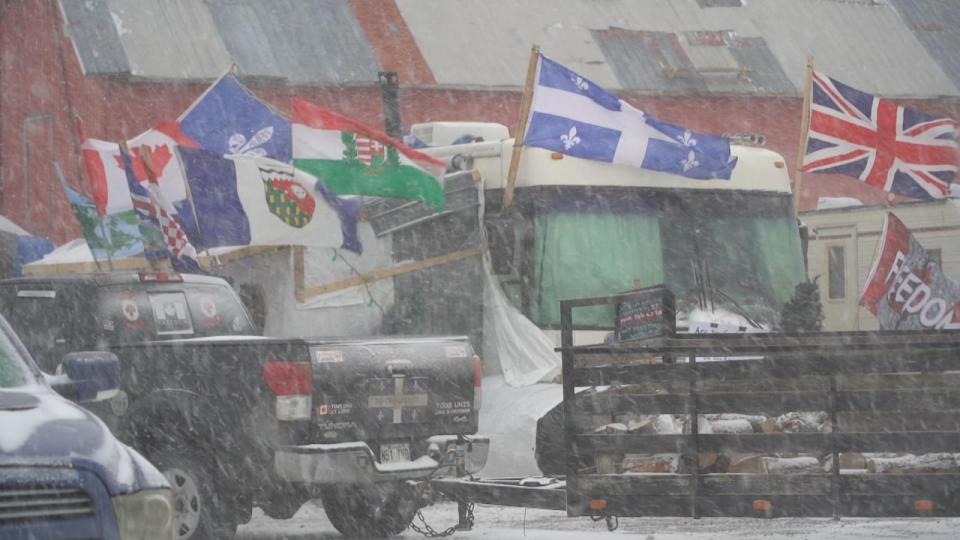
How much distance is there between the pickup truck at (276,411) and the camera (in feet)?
36.2

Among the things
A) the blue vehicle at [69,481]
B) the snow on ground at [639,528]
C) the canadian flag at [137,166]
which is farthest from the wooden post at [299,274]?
the blue vehicle at [69,481]

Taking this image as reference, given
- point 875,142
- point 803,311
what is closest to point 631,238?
point 803,311

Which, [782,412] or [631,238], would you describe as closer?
[782,412]

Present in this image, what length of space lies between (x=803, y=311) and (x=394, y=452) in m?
4.39

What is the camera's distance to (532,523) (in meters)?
13.0

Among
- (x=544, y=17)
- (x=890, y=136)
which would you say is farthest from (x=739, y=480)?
(x=544, y=17)

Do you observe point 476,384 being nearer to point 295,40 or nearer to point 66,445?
point 66,445

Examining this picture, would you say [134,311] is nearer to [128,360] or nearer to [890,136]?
[128,360]

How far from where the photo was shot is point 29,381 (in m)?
6.89

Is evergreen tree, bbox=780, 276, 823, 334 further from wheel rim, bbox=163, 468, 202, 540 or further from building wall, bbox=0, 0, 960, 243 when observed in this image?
building wall, bbox=0, 0, 960, 243

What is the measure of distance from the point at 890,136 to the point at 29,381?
1177 centimetres

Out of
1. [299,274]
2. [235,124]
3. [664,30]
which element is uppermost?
[664,30]

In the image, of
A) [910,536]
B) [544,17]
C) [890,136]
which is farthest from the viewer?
[544,17]

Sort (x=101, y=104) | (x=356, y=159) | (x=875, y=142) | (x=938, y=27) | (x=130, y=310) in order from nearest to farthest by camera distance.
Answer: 1. (x=130, y=310)
2. (x=356, y=159)
3. (x=875, y=142)
4. (x=101, y=104)
5. (x=938, y=27)
